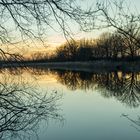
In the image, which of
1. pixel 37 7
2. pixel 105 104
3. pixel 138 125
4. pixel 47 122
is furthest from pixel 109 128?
pixel 37 7

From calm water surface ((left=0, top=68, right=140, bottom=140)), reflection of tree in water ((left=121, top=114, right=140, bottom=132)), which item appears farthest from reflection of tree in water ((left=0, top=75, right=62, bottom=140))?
reflection of tree in water ((left=121, top=114, right=140, bottom=132))

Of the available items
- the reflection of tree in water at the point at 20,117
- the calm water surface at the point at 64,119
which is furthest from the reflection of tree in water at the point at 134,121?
the reflection of tree in water at the point at 20,117

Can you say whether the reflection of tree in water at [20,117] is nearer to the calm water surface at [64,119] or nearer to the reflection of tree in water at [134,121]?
the calm water surface at [64,119]

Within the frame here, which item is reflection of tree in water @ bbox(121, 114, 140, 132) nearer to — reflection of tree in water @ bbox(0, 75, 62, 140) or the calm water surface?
the calm water surface

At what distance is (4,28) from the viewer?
5.65 m

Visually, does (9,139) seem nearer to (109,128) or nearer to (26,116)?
(26,116)

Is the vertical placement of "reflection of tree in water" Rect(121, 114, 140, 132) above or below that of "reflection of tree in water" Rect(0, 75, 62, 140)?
below

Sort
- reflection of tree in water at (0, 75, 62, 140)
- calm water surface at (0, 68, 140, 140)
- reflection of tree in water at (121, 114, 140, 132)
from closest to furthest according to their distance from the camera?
reflection of tree in water at (0, 75, 62, 140), calm water surface at (0, 68, 140, 140), reflection of tree in water at (121, 114, 140, 132)

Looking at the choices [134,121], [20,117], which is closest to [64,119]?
[134,121]

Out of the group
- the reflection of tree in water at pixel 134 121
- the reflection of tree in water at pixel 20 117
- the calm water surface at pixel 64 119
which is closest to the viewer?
the reflection of tree in water at pixel 20 117

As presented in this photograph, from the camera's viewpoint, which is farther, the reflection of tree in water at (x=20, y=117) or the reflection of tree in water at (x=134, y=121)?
the reflection of tree in water at (x=134, y=121)

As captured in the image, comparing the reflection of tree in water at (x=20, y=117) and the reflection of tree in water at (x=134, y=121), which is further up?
the reflection of tree in water at (x=20, y=117)

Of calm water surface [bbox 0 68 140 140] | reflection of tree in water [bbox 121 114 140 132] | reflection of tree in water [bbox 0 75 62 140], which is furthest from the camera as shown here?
reflection of tree in water [bbox 121 114 140 132]

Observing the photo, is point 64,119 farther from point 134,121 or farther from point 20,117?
point 20,117
